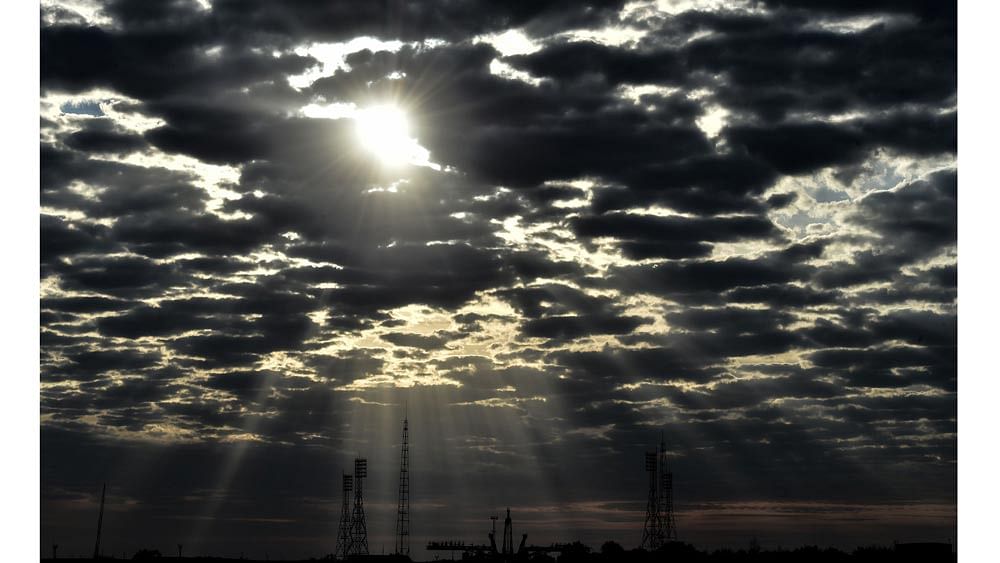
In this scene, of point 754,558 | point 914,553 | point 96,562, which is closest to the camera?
point 914,553

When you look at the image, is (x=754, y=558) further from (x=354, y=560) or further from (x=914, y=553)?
(x=354, y=560)

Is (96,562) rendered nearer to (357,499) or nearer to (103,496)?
(103,496)

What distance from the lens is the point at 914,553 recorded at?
135 meters

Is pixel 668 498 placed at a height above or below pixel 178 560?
above

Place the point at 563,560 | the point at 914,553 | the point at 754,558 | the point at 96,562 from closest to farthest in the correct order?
the point at 914,553 < the point at 754,558 < the point at 563,560 < the point at 96,562

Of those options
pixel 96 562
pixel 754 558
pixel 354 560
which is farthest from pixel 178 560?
pixel 754 558

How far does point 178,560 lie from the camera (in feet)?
653

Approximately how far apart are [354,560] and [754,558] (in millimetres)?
77120

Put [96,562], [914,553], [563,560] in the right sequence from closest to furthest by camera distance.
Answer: [914,553]
[563,560]
[96,562]

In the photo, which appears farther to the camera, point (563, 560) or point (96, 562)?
point (96, 562)

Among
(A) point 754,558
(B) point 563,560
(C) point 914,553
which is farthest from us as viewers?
(B) point 563,560

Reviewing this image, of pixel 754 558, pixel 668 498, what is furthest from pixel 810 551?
pixel 668 498

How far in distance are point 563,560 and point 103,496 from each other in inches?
3241

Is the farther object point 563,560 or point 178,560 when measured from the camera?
point 178,560
